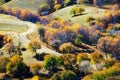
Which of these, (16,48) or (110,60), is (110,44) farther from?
(16,48)

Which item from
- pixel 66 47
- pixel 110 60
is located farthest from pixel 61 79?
pixel 66 47

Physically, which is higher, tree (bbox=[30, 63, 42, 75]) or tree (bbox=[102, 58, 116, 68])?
tree (bbox=[102, 58, 116, 68])

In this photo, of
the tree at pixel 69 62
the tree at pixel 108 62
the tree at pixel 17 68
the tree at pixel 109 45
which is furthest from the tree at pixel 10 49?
the tree at pixel 108 62

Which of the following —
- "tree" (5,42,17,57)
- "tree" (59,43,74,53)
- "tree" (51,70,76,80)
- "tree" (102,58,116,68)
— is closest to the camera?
"tree" (51,70,76,80)

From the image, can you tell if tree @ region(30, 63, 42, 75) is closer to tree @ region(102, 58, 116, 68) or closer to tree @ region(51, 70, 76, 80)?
tree @ region(51, 70, 76, 80)

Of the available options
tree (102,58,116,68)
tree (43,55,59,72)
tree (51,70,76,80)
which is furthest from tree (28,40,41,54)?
tree (102,58,116,68)

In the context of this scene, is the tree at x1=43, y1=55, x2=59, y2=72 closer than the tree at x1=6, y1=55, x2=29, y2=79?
No

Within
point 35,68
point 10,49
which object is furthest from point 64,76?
point 10,49

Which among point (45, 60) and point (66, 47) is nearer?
point (45, 60)
